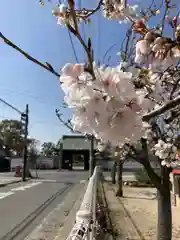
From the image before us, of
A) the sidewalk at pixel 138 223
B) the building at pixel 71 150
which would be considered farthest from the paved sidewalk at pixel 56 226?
the building at pixel 71 150

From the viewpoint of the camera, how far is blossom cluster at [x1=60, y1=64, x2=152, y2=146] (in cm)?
135

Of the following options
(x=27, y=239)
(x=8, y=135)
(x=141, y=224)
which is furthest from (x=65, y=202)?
(x=8, y=135)

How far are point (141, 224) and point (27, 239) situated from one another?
352cm

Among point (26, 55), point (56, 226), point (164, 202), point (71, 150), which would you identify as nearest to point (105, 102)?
point (26, 55)

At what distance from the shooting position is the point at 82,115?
1.42 meters

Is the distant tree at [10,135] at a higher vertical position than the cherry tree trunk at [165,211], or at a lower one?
higher

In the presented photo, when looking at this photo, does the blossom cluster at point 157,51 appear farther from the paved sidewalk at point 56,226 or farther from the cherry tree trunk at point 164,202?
the paved sidewalk at point 56,226

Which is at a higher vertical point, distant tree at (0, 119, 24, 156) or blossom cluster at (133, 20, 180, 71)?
distant tree at (0, 119, 24, 156)

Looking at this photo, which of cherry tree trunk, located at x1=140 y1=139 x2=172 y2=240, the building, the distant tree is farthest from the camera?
the distant tree

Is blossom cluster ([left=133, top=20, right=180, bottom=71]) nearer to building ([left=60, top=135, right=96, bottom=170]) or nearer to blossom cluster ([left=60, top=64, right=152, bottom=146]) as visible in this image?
blossom cluster ([left=60, top=64, right=152, bottom=146])

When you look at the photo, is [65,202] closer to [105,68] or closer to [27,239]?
[27,239]

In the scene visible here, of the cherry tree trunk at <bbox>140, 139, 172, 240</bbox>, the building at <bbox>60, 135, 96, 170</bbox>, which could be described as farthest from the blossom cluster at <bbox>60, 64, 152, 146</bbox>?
the building at <bbox>60, 135, 96, 170</bbox>

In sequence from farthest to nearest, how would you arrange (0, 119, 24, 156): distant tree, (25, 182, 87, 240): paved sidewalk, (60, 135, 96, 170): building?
(0, 119, 24, 156): distant tree → (60, 135, 96, 170): building → (25, 182, 87, 240): paved sidewalk

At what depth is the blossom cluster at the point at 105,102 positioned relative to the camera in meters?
1.35
